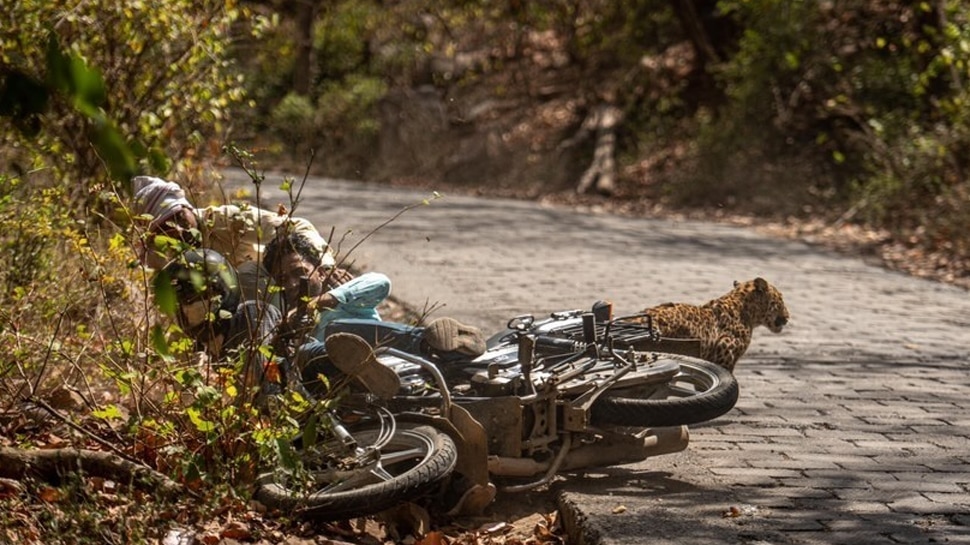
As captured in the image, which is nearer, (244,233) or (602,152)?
(244,233)

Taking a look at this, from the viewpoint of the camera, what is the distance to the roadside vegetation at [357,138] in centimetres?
605

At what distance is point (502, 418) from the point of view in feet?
21.9

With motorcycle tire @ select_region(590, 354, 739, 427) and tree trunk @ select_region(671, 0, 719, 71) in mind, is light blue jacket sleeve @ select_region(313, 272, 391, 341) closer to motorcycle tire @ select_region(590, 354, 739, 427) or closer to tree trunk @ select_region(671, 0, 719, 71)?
motorcycle tire @ select_region(590, 354, 739, 427)

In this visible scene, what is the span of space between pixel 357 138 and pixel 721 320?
1899cm

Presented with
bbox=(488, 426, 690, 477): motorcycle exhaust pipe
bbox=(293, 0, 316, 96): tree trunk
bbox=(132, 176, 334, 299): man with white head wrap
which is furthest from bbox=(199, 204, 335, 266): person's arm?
bbox=(293, 0, 316, 96): tree trunk

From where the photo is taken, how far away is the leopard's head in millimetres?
9320

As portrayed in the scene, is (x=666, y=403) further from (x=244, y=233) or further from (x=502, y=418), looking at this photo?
(x=244, y=233)

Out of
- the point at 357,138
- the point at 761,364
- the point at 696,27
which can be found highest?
the point at 696,27

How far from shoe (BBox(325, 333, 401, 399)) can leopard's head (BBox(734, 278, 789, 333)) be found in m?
3.32

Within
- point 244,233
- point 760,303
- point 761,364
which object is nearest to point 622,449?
point 244,233

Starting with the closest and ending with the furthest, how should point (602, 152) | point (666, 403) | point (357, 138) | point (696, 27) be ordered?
point (666, 403), point (602, 152), point (696, 27), point (357, 138)

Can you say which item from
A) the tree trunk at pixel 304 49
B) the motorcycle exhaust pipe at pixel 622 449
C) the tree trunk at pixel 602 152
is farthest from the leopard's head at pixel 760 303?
the tree trunk at pixel 304 49

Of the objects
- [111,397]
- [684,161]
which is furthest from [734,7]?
[111,397]

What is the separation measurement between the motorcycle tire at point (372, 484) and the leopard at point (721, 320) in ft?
6.15
